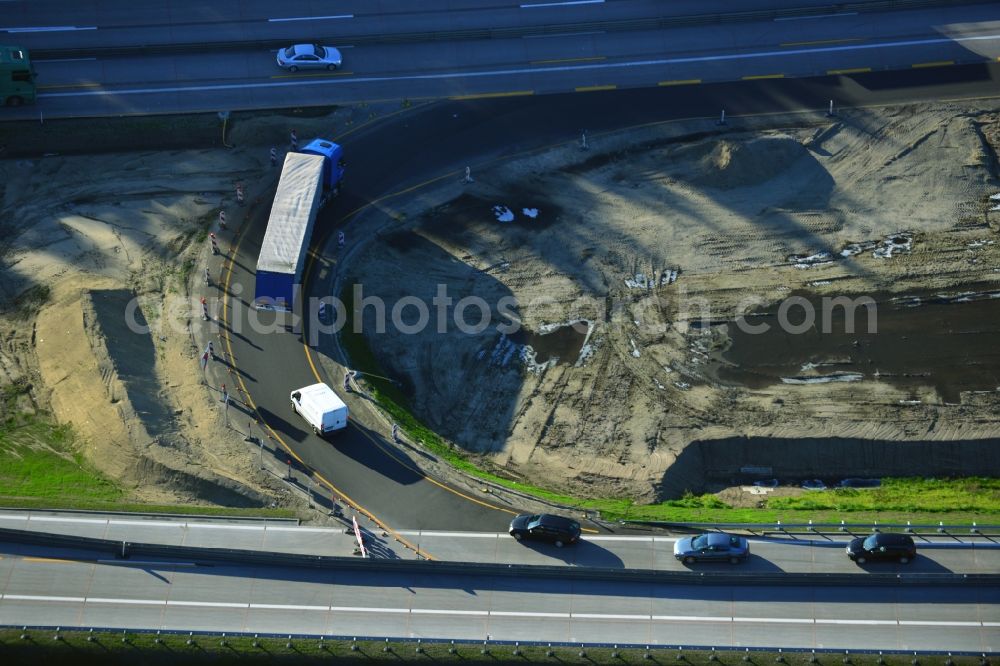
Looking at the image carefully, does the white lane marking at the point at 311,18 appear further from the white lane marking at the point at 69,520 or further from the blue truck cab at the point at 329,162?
the white lane marking at the point at 69,520

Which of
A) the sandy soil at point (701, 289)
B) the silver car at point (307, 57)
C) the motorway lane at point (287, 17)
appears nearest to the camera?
the sandy soil at point (701, 289)

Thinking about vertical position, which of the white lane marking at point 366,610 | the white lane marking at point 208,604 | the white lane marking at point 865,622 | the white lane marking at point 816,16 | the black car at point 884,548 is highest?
the white lane marking at point 816,16

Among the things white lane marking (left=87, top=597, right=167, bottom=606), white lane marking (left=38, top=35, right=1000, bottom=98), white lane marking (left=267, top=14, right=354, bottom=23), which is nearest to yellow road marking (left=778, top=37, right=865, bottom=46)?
white lane marking (left=38, top=35, right=1000, bottom=98)

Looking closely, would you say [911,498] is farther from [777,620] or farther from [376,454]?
[376,454]

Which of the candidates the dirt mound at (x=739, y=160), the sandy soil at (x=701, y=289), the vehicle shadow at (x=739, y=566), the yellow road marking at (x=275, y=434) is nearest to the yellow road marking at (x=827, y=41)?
the sandy soil at (x=701, y=289)

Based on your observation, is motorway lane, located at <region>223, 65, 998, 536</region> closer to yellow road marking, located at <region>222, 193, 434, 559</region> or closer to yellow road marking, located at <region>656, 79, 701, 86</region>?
yellow road marking, located at <region>222, 193, 434, 559</region>

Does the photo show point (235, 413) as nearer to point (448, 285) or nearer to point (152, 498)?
point (152, 498)

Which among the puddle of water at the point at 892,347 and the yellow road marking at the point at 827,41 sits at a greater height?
the yellow road marking at the point at 827,41

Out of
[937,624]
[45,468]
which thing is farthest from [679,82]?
[45,468]
